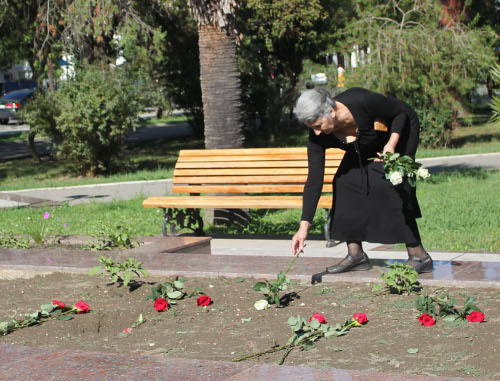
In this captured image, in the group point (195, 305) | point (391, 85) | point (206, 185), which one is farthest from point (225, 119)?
point (391, 85)

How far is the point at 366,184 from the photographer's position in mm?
4527

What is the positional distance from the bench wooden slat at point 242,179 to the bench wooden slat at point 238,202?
0.28 m

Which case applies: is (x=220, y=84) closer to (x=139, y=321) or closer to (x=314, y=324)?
(x=139, y=321)

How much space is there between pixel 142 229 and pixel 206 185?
3.65 feet

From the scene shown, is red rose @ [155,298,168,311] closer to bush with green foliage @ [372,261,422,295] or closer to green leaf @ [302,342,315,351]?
green leaf @ [302,342,315,351]

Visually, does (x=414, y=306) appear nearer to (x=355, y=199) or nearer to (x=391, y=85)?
(x=355, y=199)

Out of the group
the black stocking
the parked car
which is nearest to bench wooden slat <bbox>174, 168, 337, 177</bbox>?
the black stocking

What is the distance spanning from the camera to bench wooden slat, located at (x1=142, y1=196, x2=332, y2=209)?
6.58 metres

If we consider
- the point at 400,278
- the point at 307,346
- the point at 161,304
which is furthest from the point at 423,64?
the point at 307,346

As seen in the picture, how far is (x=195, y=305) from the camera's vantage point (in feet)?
14.3

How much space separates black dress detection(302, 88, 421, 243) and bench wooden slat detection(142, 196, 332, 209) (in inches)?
74.6

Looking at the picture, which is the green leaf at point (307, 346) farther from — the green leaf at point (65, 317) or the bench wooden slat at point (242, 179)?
the bench wooden slat at point (242, 179)

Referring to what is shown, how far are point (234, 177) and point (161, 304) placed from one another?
3309 mm

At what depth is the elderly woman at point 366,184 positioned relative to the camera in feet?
14.3
